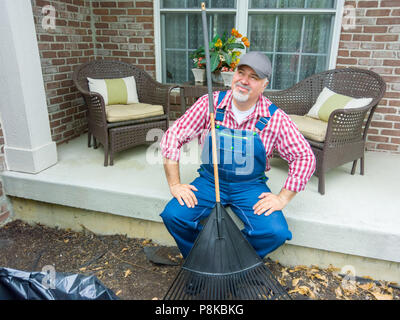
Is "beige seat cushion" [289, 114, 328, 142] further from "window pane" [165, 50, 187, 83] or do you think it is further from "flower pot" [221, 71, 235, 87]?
"window pane" [165, 50, 187, 83]

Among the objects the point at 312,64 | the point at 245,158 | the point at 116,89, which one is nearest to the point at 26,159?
the point at 116,89

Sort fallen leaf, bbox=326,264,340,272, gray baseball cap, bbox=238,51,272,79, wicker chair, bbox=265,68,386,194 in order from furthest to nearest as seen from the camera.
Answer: wicker chair, bbox=265,68,386,194 → fallen leaf, bbox=326,264,340,272 → gray baseball cap, bbox=238,51,272,79

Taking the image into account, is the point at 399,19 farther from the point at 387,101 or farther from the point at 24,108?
the point at 24,108

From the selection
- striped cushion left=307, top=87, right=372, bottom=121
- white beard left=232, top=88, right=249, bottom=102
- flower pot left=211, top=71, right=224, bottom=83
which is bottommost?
striped cushion left=307, top=87, right=372, bottom=121

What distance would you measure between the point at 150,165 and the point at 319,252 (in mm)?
1552

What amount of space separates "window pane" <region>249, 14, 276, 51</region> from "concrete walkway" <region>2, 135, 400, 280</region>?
1370 mm

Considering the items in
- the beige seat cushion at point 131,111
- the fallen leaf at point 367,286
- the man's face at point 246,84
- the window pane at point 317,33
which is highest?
the window pane at point 317,33

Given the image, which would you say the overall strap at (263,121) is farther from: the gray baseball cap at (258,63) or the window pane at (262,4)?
the window pane at (262,4)

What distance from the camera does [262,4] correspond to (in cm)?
343

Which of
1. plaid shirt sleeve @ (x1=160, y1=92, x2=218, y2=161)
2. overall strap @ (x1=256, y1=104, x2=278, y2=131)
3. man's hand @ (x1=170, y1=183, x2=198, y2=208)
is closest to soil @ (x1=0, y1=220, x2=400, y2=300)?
man's hand @ (x1=170, y1=183, x2=198, y2=208)

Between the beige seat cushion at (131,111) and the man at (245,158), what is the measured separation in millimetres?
1096

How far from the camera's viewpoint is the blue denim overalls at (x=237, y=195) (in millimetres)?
1791

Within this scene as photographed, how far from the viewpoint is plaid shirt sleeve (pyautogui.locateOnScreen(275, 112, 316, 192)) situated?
70.1 inches

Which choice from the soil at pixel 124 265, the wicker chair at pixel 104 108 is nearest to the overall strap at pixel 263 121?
the soil at pixel 124 265
